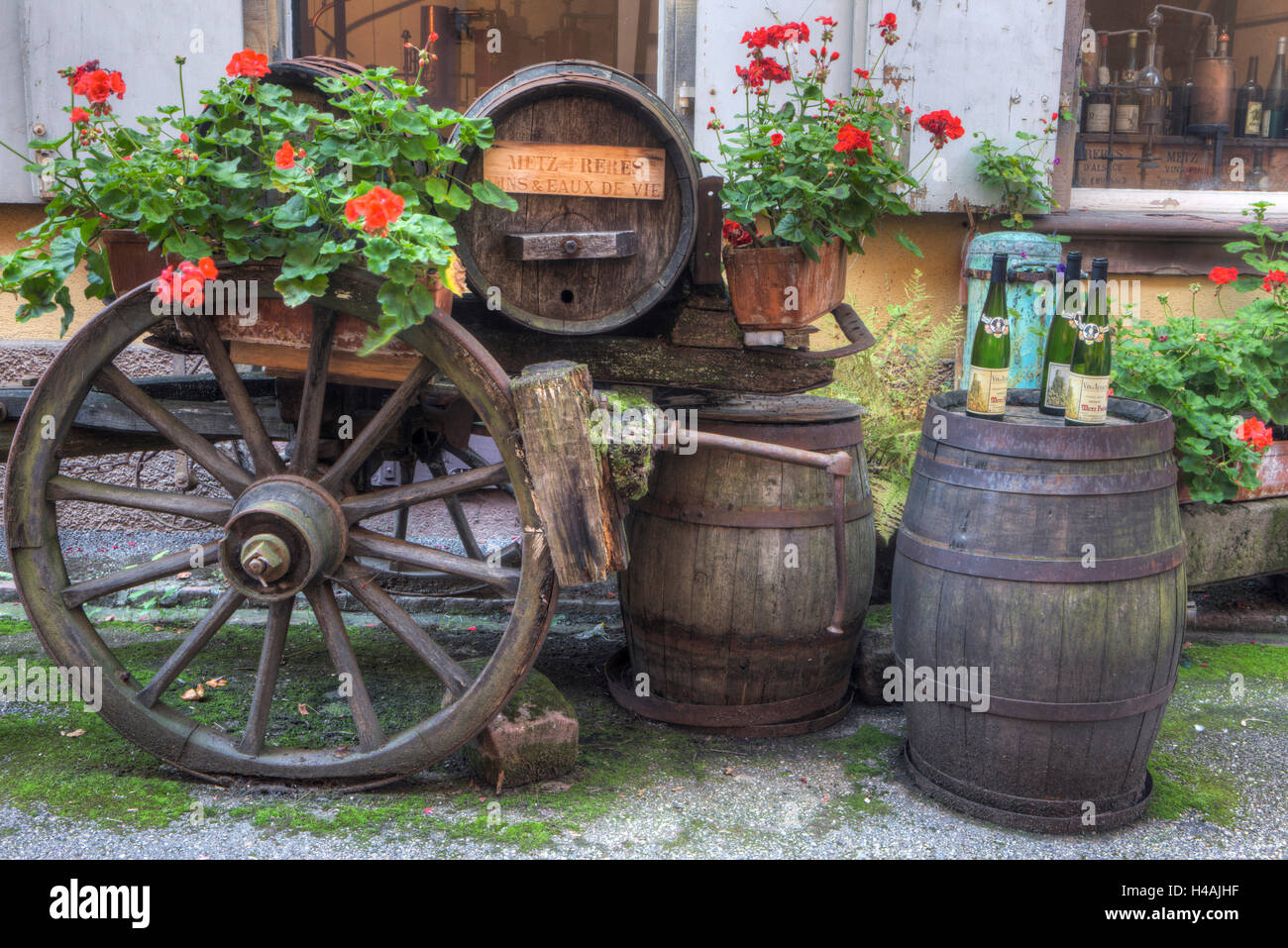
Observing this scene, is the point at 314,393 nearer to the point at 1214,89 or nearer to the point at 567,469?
the point at 567,469

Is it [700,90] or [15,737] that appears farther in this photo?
[700,90]

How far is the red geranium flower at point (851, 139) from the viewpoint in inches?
97.3

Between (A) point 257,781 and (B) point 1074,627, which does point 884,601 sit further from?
(A) point 257,781

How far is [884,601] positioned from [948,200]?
1462 millimetres

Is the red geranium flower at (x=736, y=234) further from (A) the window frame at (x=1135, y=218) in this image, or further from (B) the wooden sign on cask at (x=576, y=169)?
(A) the window frame at (x=1135, y=218)

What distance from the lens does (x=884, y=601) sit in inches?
139

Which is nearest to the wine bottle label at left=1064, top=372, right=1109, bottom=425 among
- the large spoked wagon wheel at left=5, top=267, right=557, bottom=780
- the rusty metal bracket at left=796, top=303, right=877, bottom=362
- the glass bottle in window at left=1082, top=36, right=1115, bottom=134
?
the rusty metal bracket at left=796, top=303, right=877, bottom=362

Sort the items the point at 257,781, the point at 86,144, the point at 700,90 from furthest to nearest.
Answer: the point at 700,90
the point at 257,781
the point at 86,144

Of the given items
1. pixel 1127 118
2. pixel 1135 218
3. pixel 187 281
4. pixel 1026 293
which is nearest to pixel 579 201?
pixel 187 281

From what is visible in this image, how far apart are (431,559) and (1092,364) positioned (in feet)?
5.09

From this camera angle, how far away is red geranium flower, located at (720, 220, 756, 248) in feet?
8.94

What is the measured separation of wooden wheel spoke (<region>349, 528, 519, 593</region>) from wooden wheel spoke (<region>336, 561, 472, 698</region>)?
0.18ft

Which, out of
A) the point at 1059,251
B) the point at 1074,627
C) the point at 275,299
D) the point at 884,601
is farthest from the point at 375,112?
the point at 1059,251

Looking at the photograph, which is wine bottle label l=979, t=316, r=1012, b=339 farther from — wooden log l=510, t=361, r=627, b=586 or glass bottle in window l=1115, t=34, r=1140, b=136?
glass bottle in window l=1115, t=34, r=1140, b=136
